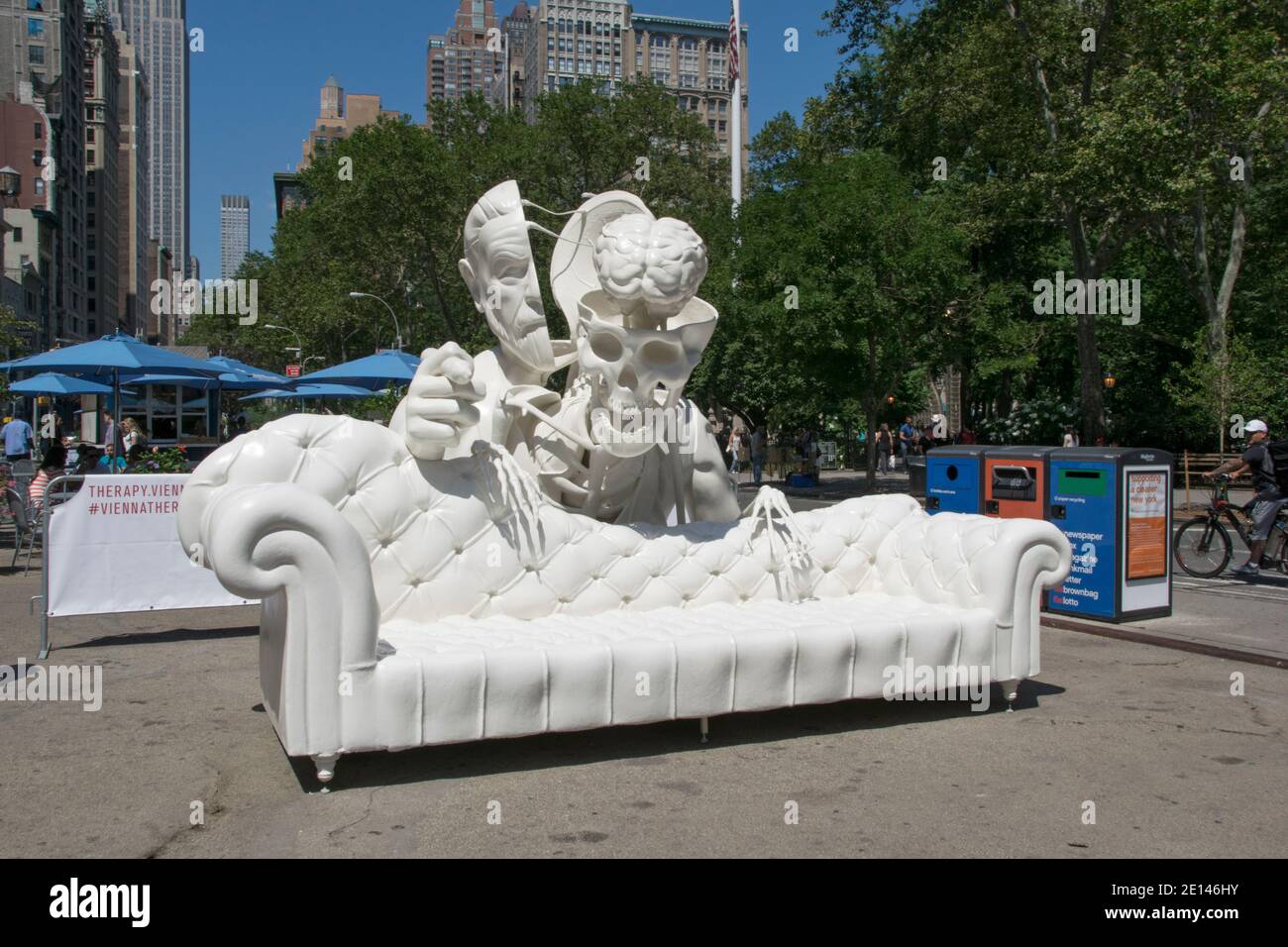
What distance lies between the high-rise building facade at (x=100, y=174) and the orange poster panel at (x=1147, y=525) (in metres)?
104

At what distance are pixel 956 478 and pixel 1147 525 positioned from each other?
1642mm

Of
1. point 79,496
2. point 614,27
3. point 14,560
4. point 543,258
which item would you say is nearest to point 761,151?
point 543,258

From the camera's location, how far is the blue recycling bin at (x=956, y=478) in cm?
966

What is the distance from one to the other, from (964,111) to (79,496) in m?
21.2

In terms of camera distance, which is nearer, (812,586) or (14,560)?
(812,586)

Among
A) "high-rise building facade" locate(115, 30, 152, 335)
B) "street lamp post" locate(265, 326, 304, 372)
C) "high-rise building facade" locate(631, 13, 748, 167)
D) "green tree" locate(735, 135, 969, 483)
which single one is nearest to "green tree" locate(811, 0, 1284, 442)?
"green tree" locate(735, 135, 969, 483)

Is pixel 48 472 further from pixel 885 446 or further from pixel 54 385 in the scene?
pixel 885 446

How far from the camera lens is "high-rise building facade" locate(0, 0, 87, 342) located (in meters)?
71.9

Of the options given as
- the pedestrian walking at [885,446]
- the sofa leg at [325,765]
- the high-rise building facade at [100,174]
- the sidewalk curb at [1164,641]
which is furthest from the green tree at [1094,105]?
the high-rise building facade at [100,174]

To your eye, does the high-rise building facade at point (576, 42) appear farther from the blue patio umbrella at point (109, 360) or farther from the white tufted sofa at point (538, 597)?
the white tufted sofa at point (538, 597)

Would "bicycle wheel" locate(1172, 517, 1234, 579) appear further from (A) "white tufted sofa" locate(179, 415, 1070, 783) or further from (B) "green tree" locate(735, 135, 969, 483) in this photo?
(B) "green tree" locate(735, 135, 969, 483)

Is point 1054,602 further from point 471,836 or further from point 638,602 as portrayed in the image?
point 471,836

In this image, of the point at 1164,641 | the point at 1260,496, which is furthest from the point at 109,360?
the point at 1260,496

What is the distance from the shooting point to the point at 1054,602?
357 inches
